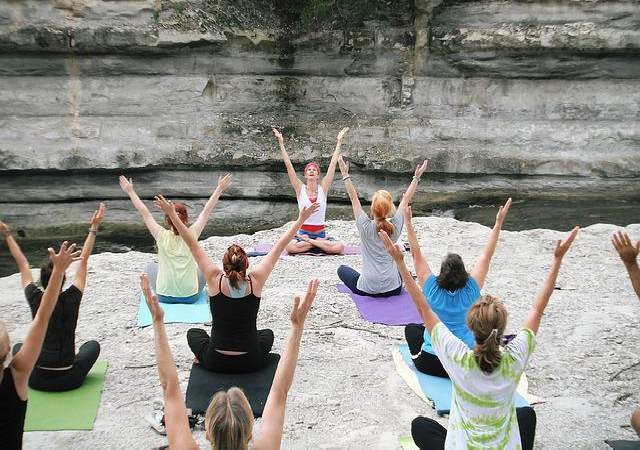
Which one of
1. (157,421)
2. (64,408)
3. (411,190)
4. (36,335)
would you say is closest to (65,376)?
(64,408)

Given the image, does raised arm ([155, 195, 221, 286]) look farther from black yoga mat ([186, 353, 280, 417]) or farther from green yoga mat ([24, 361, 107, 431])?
green yoga mat ([24, 361, 107, 431])

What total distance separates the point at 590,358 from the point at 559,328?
0.80 metres

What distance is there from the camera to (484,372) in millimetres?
3842

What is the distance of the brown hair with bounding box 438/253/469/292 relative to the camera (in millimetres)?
5688

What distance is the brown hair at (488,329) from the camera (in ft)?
12.1

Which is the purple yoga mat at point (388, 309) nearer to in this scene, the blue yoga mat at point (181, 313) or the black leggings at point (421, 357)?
the black leggings at point (421, 357)

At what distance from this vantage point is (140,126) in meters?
15.7

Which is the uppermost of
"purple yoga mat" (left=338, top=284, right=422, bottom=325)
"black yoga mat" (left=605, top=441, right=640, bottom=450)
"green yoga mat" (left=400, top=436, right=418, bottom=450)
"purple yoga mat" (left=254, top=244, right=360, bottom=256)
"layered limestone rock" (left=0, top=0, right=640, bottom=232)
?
"layered limestone rock" (left=0, top=0, right=640, bottom=232)

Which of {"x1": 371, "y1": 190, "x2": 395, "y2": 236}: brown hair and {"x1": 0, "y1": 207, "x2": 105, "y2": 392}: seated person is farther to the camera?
{"x1": 371, "y1": 190, "x2": 395, "y2": 236}: brown hair

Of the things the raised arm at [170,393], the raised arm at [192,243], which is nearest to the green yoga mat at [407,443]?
the raised arm at [192,243]

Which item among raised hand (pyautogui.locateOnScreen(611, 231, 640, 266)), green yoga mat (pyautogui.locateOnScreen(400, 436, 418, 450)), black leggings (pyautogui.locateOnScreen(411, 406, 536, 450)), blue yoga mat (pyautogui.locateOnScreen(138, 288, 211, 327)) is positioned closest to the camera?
raised hand (pyautogui.locateOnScreen(611, 231, 640, 266))

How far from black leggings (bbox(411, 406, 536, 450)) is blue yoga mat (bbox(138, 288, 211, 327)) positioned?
3.37m

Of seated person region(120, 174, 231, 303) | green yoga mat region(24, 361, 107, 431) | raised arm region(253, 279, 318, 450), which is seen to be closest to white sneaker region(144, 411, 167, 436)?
green yoga mat region(24, 361, 107, 431)

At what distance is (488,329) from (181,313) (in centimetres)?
464
